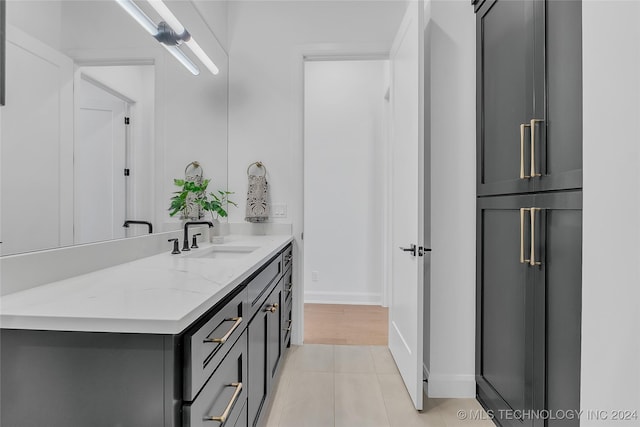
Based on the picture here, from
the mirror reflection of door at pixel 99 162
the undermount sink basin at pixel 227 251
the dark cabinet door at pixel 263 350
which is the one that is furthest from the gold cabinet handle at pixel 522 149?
the mirror reflection of door at pixel 99 162

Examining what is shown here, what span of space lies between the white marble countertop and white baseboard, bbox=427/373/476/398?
54.0 inches

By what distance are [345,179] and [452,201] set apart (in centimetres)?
186

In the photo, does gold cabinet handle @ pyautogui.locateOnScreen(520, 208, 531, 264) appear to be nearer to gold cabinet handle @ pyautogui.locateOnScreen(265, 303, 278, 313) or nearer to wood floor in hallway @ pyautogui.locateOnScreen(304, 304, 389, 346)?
gold cabinet handle @ pyautogui.locateOnScreen(265, 303, 278, 313)

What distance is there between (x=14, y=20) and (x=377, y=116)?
314cm

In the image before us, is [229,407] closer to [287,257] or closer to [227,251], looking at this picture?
[227,251]

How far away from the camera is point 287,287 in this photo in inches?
94.6

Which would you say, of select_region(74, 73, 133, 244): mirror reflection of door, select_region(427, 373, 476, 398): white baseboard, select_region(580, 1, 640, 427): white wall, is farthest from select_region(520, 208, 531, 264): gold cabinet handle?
select_region(74, 73, 133, 244): mirror reflection of door

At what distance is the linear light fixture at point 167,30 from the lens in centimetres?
149


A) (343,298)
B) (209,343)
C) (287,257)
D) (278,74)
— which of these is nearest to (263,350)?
(209,343)

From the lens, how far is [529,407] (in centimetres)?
139

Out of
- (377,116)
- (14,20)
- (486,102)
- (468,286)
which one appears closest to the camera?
(14,20)

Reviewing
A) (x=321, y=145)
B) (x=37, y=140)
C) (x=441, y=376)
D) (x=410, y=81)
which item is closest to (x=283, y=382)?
(x=441, y=376)

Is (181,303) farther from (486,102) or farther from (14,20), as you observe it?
(486,102)

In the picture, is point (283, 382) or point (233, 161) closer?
point (283, 382)
